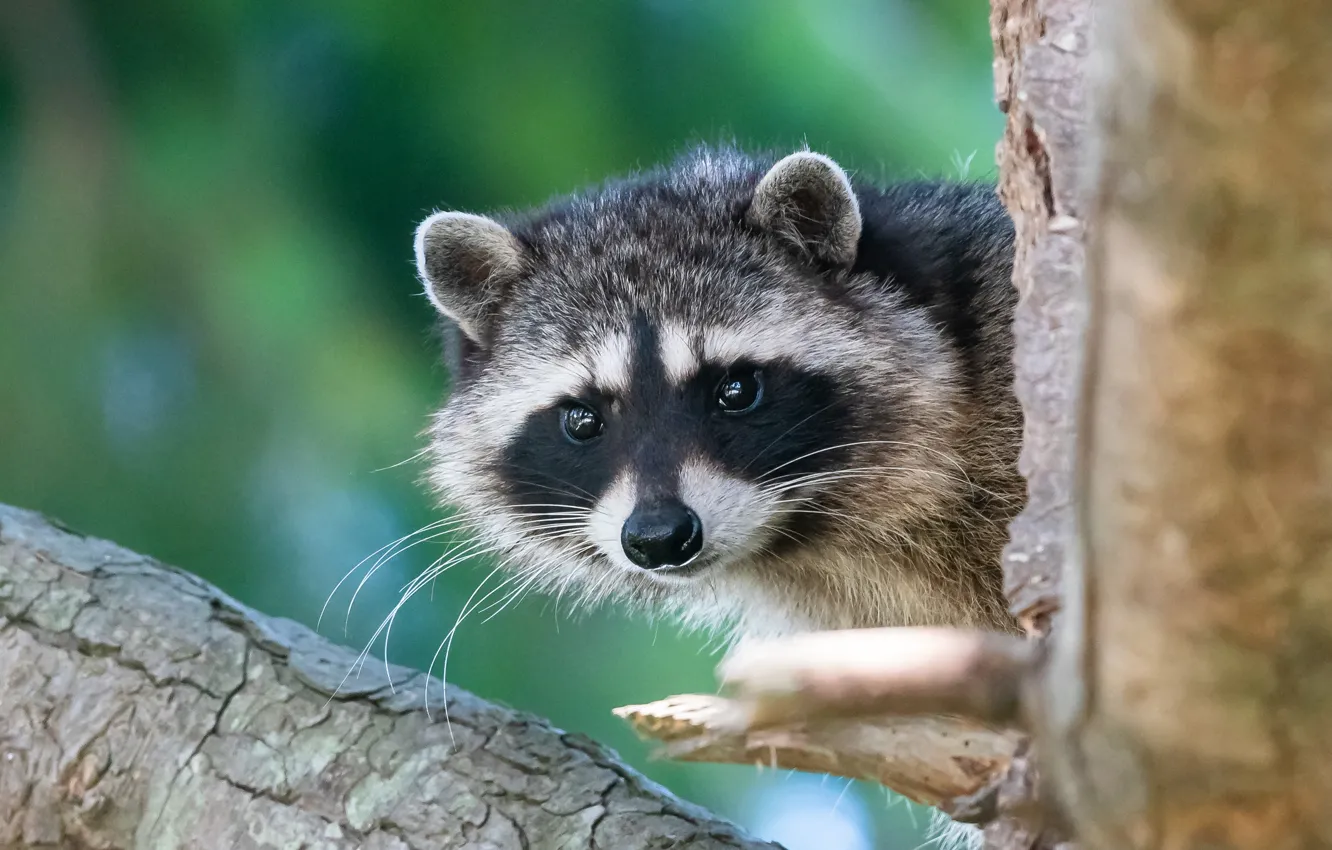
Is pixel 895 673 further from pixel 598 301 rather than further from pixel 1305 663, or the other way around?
pixel 598 301

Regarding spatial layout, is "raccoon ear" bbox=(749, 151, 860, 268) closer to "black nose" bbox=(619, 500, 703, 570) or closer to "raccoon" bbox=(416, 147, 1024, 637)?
"raccoon" bbox=(416, 147, 1024, 637)

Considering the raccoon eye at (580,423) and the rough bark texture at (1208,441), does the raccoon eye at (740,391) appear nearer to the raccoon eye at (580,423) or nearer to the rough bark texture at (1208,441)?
the raccoon eye at (580,423)

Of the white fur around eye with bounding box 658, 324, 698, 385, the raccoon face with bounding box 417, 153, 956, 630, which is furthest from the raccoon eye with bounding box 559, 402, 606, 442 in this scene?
the white fur around eye with bounding box 658, 324, 698, 385

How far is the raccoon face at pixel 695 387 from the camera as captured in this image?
229 centimetres

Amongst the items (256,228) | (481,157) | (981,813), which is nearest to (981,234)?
(481,157)

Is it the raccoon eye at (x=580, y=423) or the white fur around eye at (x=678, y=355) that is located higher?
the white fur around eye at (x=678, y=355)

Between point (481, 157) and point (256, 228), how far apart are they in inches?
22.0

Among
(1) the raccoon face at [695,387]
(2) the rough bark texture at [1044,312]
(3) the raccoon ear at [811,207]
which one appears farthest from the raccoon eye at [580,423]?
(2) the rough bark texture at [1044,312]

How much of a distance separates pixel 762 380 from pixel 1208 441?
155 cm

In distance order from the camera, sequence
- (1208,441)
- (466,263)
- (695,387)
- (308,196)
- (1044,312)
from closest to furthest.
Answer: (1208,441) → (1044,312) → (695,387) → (466,263) → (308,196)

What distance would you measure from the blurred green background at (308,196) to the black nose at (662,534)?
1149mm

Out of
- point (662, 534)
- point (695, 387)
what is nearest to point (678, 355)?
point (695, 387)

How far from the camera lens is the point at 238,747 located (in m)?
2.22

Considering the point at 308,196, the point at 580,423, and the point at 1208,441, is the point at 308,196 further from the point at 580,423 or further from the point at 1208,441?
the point at 1208,441
